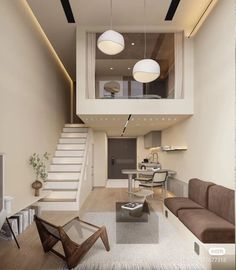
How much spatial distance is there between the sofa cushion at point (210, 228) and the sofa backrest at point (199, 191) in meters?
0.70

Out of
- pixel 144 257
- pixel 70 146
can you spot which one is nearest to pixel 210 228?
pixel 144 257

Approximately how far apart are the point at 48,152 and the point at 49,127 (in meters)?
0.69

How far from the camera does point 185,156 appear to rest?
646cm

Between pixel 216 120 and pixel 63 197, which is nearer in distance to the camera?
pixel 216 120

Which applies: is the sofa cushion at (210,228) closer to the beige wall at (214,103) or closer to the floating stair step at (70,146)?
the beige wall at (214,103)

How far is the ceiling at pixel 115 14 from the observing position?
16.2 feet

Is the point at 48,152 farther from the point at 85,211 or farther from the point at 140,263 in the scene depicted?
the point at 140,263

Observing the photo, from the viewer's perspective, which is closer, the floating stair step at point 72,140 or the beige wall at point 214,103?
the beige wall at point 214,103

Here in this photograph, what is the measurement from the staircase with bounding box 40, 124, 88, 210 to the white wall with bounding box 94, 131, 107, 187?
1.50 m

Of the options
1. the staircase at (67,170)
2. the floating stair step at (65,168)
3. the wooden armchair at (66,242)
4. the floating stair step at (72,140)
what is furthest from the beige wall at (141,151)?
the wooden armchair at (66,242)

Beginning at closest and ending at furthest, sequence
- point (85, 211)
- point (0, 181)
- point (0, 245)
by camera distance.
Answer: point (0, 181)
point (0, 245)
point (85, 211)

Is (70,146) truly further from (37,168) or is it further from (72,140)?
(37,168)

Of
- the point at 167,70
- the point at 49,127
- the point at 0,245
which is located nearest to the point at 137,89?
the point at 167,70

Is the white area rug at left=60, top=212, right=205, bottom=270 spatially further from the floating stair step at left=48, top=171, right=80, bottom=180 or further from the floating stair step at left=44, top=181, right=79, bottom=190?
the floating stair step at left=48, top=171, right=80, bottom=180
